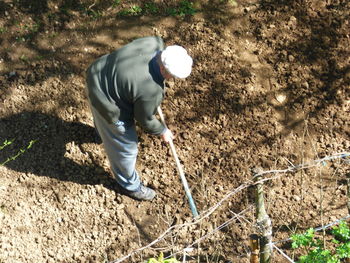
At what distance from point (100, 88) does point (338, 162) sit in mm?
2227

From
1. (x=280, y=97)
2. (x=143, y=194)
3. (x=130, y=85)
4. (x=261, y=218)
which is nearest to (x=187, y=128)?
(x=143, y=194)

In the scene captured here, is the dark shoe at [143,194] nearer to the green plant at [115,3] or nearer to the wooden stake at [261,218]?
the wooden stake at [261,218]

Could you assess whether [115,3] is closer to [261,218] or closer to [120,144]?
[120,144]

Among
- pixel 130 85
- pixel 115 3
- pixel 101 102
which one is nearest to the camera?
pixel 130 85

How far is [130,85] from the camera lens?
9.02 feet

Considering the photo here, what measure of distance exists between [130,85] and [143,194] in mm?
1248


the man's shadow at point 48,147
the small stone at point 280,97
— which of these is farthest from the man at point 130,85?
the small stone at point 280,97

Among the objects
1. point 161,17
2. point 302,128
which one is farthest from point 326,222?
point 161,17

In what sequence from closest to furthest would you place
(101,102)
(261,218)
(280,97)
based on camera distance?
(261,218), (101,102), (280,97)

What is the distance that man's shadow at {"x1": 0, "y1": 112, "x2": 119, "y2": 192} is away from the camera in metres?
3.85

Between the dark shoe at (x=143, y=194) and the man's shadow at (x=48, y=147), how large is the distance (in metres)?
0.19

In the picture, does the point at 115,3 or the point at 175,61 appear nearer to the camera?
the point at 175,61

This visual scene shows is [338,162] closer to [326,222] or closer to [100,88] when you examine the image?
[326,222]

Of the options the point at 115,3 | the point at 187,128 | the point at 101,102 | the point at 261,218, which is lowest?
the point at 187,128
